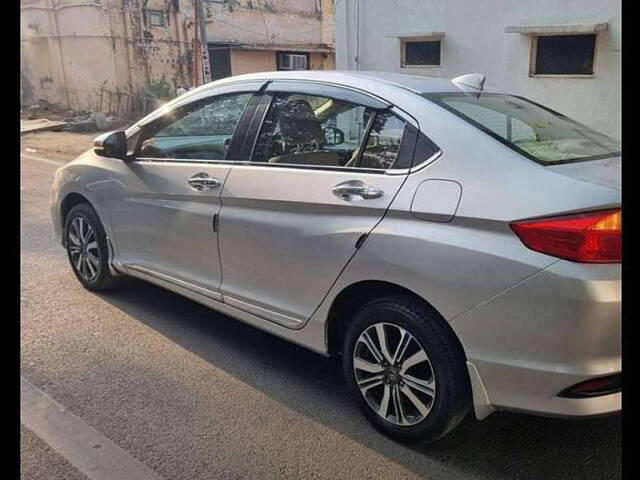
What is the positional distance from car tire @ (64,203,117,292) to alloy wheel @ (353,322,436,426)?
7.78ft

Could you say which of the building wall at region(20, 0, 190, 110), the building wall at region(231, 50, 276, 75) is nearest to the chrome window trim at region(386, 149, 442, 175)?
the building wall at region(20, 0, 190, 110)

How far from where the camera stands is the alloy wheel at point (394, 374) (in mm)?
2500

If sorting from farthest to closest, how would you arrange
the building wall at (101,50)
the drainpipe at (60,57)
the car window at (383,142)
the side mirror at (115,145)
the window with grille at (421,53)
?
the drainpipe at (60,57)
the building wall at (101,50)
the window with grille at (421,53)
the side mirror at (115,145)
the car window at (383,142)

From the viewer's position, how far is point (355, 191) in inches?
104

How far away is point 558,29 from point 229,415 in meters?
6.34

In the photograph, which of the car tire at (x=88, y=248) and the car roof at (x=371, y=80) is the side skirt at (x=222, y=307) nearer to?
the car tire at (x=88, y=248)

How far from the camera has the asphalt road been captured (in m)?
2.49

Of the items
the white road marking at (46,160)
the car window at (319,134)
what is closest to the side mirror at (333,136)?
the car window at (319,134)

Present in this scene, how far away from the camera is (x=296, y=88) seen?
314 centimetres

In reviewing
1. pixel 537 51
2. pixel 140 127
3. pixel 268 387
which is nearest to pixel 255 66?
pixel 537 51

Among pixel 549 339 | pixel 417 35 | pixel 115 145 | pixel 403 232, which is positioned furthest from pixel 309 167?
pixel 417 35

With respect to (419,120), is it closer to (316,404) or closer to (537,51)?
(316,404)

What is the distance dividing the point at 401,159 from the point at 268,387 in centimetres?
144
